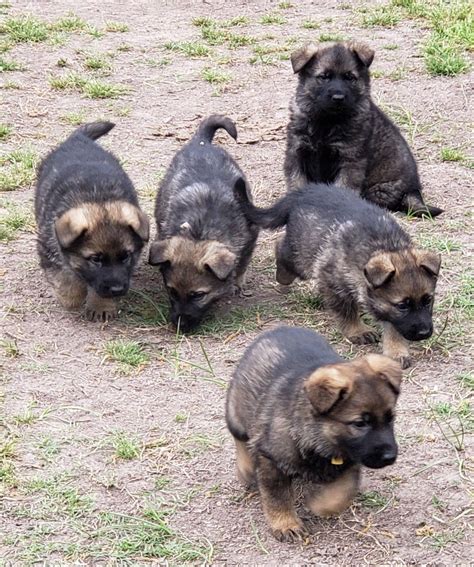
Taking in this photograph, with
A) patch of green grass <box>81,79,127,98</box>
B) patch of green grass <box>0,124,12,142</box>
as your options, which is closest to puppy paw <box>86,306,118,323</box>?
patch of green grass <box>0,124,12,142</box>

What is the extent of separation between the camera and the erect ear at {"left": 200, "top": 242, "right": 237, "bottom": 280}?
6633 mm

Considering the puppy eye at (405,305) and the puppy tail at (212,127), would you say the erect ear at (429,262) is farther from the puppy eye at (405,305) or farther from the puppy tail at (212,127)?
the puppy tail at (212,127)

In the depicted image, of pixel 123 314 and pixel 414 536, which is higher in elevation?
pixel 414 536

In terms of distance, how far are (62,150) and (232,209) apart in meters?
1.35

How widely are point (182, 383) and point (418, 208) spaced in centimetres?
290

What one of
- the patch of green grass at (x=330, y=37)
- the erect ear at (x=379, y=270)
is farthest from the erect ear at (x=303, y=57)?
the patch of green grass at (x=330, y=37)

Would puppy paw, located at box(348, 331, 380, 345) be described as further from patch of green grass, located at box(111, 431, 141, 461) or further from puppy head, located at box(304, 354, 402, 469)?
puppy head, located at box(304, 354, 402, 469)

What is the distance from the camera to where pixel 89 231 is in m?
6.53

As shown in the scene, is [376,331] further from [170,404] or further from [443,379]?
[170,404]

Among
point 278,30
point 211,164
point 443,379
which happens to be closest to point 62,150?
point 211,164

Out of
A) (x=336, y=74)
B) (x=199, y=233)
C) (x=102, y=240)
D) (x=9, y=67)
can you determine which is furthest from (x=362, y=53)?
(x=9, y=67)

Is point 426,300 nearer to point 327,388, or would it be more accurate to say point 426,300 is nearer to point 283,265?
point 283,265

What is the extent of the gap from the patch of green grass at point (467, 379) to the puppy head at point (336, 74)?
2855 mm

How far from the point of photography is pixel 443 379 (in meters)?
5.91
